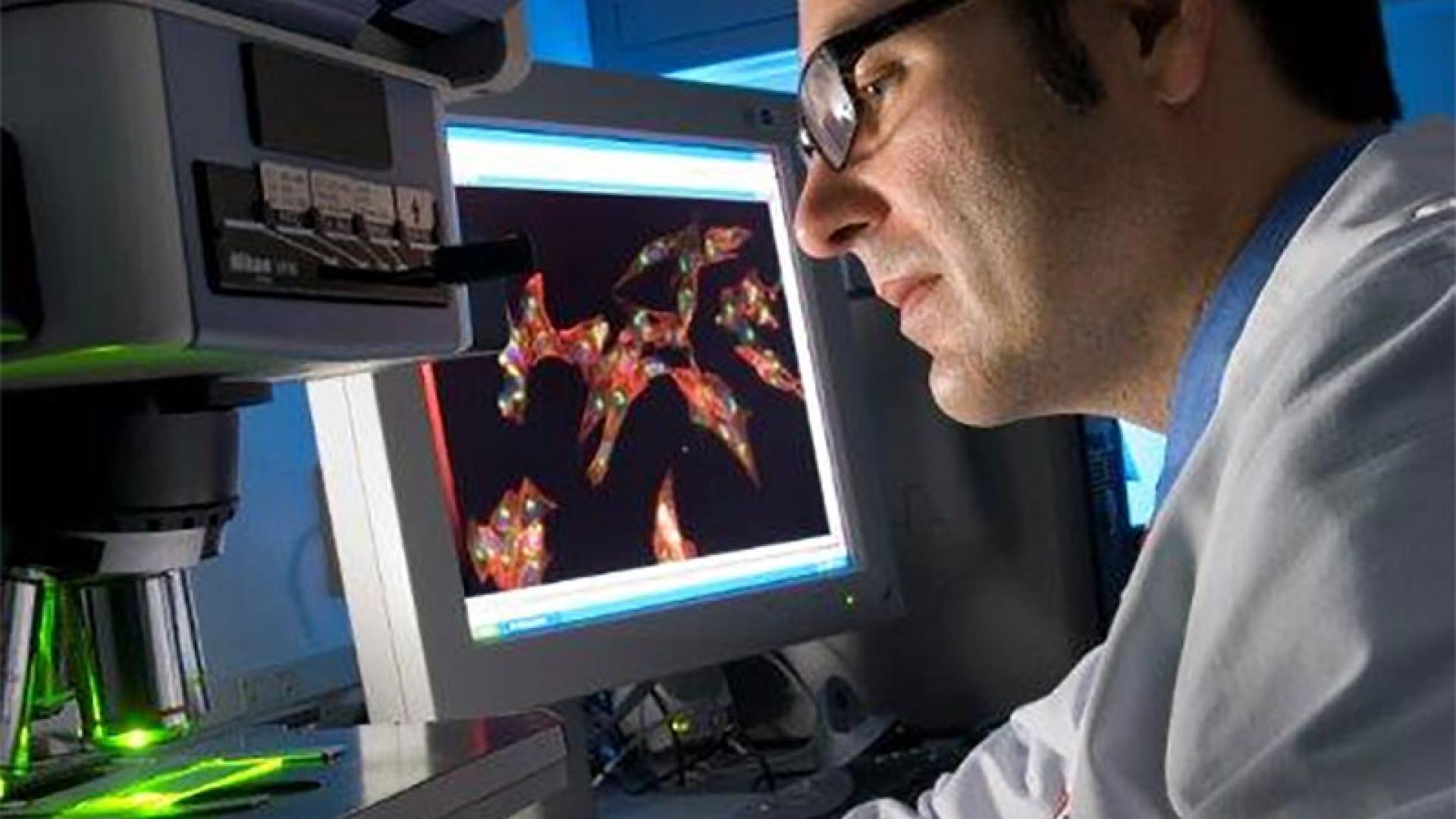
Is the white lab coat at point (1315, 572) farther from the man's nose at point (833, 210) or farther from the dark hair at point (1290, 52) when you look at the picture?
the man's nose at point (833, 210)

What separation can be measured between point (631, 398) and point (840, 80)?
32 cm

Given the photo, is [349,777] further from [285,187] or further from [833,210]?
[833,210]

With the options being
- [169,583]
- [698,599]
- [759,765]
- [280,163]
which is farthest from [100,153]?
[759,765]

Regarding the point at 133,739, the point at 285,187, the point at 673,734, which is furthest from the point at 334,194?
the point at 673,734

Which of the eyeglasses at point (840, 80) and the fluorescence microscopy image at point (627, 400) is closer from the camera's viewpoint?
the eyeglasses at point (840, 80)

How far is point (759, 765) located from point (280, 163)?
35.8 inches

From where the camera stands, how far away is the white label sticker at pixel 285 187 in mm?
656

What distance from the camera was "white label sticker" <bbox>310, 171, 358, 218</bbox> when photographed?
68 centimetres

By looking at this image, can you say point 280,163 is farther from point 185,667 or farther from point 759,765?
point 759,765

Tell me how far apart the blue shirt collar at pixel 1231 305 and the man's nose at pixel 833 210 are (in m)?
0.23

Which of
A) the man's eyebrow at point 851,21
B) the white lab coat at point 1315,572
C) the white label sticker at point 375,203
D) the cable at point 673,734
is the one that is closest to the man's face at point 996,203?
the man's eyebrow at point 851,21

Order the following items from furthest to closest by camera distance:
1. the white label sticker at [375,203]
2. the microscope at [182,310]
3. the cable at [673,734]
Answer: the cable at [673,734]
the white label sticker at [375,203]
the microscope at [182,310]

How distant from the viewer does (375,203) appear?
718mm

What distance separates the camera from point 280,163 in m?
0.67
